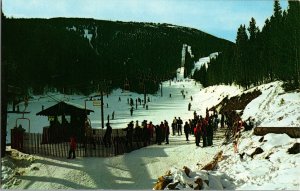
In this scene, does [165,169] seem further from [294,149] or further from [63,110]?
[63,110]

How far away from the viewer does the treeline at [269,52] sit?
126ft

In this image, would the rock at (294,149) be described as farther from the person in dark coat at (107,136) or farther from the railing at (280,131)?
the person in dark coat at (107,136)

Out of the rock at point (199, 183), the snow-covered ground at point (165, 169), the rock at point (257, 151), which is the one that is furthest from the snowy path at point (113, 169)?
the rock at point (257, 151)

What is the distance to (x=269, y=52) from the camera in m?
58.2

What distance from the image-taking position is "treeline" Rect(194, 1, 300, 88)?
38.4m

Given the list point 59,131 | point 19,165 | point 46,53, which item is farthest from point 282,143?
point 46,53

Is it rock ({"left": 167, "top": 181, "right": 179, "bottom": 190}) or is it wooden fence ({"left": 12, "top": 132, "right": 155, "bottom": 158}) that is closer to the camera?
rock ({"left": 167, "top": 181, "right": 179, "bottom": 190})

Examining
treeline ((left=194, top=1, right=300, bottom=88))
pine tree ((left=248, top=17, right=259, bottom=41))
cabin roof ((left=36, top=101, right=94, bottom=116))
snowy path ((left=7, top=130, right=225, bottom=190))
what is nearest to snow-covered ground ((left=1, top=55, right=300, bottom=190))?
snowy path ((left=7, top=130, right=225, bottom=190))

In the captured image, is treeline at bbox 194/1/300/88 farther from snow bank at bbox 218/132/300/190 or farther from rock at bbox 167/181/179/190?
rock at bbox 167/181/179/190

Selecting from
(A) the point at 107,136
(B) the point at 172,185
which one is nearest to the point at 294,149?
(B) the point at 172,185

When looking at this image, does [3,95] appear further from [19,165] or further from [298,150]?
[298,150]

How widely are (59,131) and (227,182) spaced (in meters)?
12.2

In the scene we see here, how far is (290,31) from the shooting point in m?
39.5

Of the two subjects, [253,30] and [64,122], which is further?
[253,30]
